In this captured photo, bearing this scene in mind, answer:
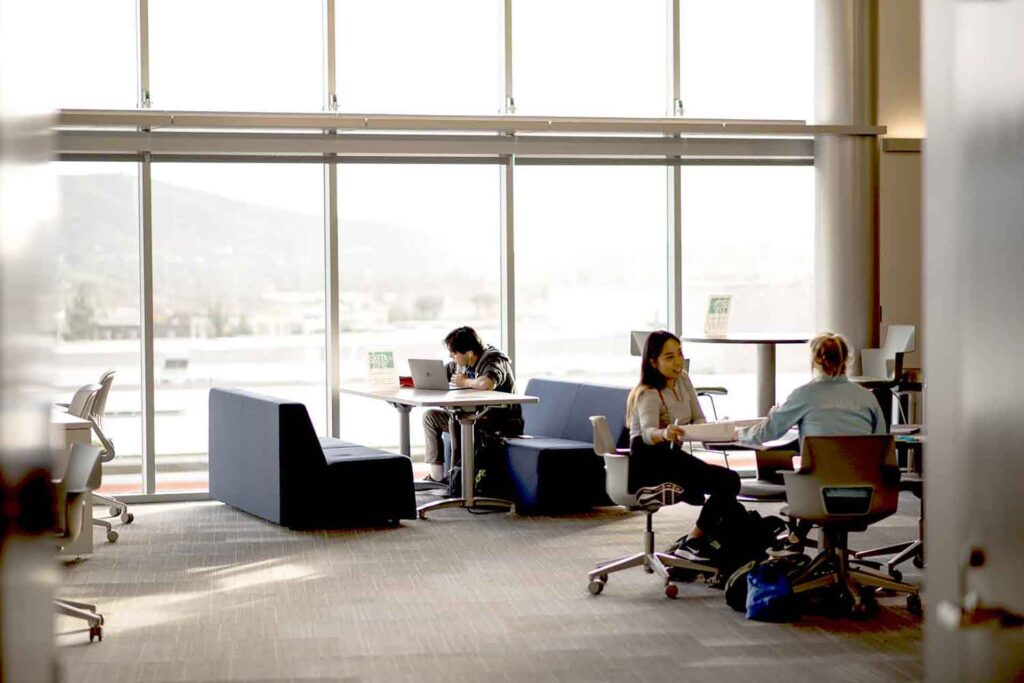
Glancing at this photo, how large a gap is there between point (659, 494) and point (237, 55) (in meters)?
5.55

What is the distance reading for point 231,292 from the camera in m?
10.1

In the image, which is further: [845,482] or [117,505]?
[117,505]

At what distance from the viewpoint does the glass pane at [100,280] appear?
9.72 m

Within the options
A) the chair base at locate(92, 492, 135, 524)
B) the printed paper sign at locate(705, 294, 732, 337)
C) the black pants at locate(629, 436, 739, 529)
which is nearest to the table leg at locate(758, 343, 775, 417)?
the printed paper sign at locate(705, 294, 732, 337)

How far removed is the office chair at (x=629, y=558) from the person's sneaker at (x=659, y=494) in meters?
0.02

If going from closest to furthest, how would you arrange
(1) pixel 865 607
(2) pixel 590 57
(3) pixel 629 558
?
(1) pixel 865 607
(3) pixel 629 558
(2) pixel 590 57

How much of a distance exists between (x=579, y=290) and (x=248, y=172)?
2815 mm

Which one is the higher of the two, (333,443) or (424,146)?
(424,146)

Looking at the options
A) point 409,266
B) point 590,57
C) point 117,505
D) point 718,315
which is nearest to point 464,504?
point 117,505

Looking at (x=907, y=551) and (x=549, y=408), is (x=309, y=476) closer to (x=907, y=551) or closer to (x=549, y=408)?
(x=549, y=408)

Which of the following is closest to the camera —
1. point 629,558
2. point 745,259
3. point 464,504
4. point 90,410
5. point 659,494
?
point 659,494

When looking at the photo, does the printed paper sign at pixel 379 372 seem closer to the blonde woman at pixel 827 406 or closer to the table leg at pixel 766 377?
the table leg at pixel 766 377

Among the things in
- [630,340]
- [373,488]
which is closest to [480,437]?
[373,488]

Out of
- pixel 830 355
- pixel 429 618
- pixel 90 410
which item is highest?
pixel 830 355
